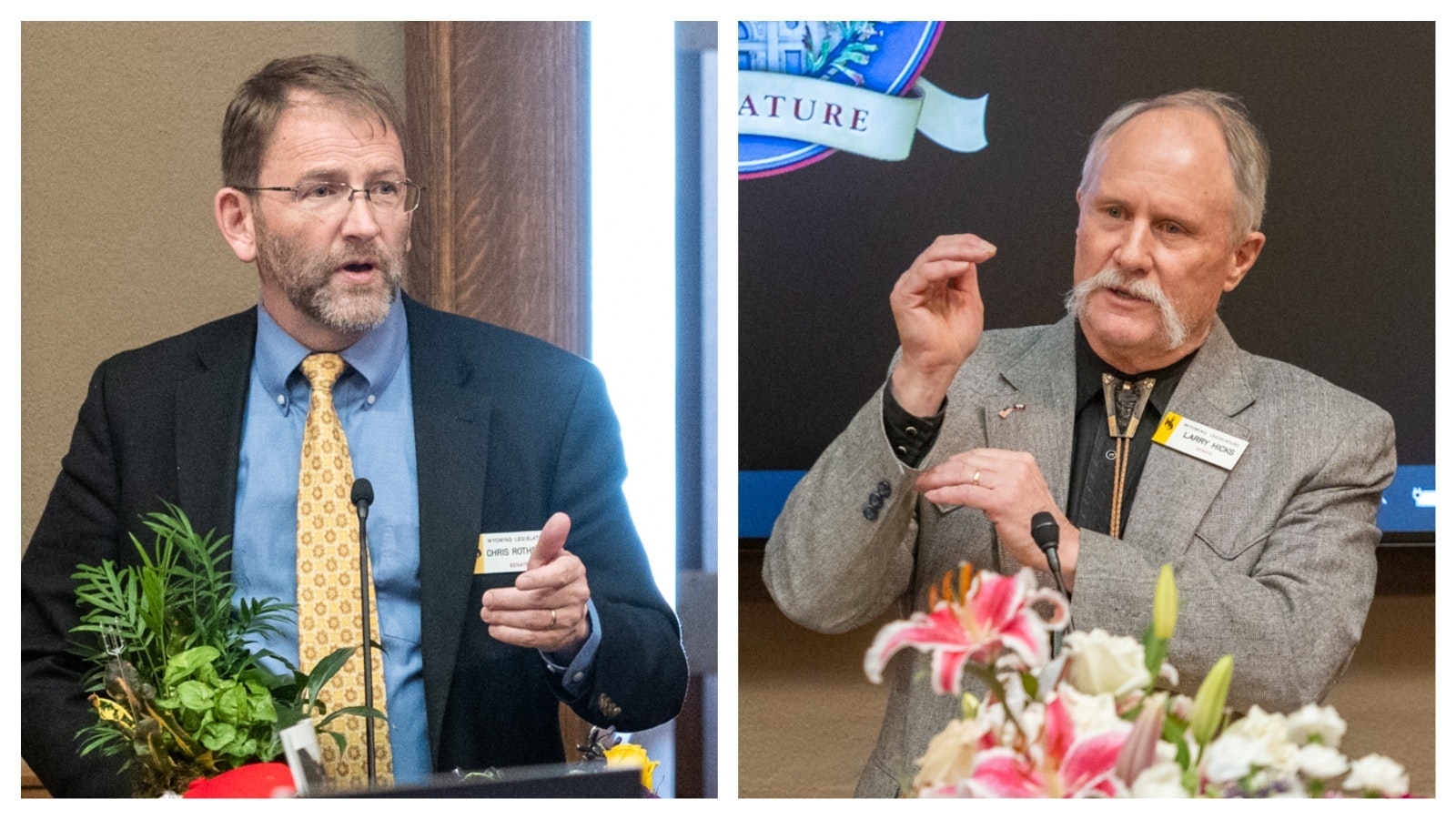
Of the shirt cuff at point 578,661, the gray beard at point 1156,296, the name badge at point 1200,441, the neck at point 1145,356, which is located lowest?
the shirt cuff at point 578,661

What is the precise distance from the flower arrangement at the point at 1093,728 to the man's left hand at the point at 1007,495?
0.79 meters

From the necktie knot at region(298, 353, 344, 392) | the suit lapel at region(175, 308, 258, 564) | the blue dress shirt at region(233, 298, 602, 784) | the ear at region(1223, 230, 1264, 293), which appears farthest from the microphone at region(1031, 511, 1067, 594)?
the suit lapel at region(175, 308, 258, 564)

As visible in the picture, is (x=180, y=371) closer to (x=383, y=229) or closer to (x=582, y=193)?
(x=383, y=229)

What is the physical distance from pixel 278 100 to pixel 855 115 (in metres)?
1.04

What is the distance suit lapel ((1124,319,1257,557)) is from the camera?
8.02 ft

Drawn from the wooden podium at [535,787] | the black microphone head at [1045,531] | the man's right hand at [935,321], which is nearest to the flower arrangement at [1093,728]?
the black microphone head at [1045,531]

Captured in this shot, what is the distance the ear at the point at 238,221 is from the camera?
2.59m

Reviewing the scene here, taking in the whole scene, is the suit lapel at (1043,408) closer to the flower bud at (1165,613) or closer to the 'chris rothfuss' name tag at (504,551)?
the 'chris rothfuss' name tag at (504,551)

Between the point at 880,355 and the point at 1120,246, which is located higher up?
the point at 1120,246

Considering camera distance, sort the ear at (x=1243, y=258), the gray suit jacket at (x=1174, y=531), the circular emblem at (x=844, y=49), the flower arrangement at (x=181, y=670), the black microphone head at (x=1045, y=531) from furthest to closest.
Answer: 1. the circular emblem at (x=844, y=49)
2. the ear at (x=1243, y=258)
3. the gray suit jacket at (x=1174, y=531)
4. the flower arrangement at (x=181, y=670)
5. the black microphone head at (x=1045, y=531)

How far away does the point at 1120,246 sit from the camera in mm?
2527

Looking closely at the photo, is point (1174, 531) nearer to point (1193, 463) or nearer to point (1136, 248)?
point (1193, 463)

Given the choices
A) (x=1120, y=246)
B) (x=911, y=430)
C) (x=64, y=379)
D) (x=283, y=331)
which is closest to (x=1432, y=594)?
(x=1120, y=246)

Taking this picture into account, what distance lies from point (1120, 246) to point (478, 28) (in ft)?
4.01
